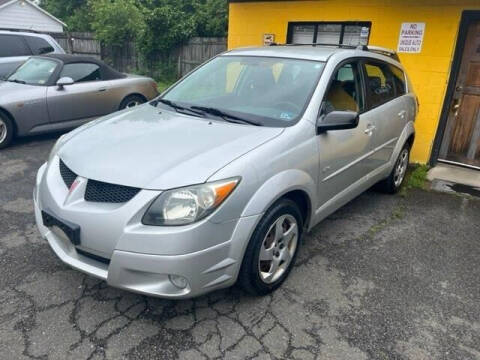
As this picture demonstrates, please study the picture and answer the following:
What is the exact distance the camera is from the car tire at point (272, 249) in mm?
2619

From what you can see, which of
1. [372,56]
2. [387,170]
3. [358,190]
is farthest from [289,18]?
[358,190]

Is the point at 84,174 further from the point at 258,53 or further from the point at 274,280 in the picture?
the point at 258,53

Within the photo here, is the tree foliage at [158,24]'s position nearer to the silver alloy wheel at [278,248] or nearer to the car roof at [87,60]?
the car roof at [87,60]

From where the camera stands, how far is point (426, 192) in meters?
5.26

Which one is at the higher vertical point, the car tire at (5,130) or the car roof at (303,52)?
the car roof at (303,52)

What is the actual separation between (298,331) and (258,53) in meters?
2.50

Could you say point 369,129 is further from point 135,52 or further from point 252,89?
point 135,52

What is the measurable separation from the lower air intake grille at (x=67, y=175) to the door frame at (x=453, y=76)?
17.7ft

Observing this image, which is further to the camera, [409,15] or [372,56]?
[409,15]

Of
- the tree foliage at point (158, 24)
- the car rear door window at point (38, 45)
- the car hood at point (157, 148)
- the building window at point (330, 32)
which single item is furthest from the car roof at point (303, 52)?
the tree foliage at point (158, 24)

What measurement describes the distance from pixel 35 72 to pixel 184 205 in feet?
18.9

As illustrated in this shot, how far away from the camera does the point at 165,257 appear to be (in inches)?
88.4

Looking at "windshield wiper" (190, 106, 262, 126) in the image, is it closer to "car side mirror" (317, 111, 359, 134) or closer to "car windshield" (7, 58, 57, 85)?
"car side mirror" (317, 111, 359, 134)

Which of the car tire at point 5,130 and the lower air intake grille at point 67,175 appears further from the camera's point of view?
the car tire at point 5,130
